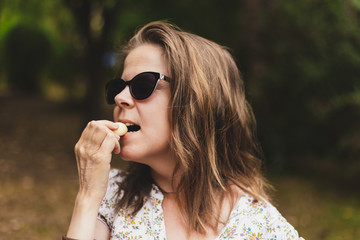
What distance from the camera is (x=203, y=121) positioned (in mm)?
2045

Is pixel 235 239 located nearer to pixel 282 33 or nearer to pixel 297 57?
pixel 297 57

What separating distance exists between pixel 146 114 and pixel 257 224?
0.81 m

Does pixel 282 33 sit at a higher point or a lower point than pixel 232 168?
higher

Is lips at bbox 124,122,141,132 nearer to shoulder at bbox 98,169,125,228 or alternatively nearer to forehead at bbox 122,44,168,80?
forehead at bbox 122,44,168,80

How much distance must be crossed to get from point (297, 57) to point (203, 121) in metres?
5.44

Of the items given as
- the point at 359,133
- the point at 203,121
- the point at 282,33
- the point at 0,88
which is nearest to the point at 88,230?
the point at 203,121

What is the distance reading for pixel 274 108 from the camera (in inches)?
297

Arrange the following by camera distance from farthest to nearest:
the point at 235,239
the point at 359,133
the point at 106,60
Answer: the point at 106,60 < the point at 359,133 < the point at 235,239

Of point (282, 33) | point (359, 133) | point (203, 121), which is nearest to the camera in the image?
point (203, 121)

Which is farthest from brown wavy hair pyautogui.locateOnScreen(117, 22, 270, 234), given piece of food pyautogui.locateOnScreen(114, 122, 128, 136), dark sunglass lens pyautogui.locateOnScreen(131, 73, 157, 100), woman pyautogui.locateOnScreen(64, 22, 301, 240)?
piece of food pyautogui.locateOnScreen(114, 122, 128, 136)

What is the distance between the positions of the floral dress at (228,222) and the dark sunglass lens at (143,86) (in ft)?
1.87

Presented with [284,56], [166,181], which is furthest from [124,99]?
[284,56]

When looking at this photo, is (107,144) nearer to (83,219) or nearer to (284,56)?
(83,219)

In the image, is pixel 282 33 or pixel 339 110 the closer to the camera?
pixel 339 110
